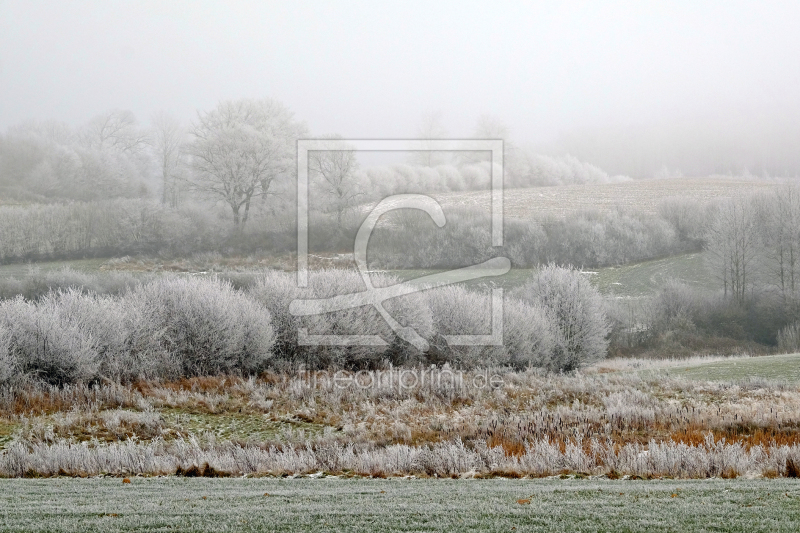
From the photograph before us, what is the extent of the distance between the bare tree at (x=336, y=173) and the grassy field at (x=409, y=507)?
116 ft

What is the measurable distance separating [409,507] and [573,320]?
31.0 meters

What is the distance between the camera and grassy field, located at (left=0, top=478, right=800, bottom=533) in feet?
20.0

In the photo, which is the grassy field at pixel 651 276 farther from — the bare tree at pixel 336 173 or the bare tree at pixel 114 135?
the bare tree at pixel 114 135

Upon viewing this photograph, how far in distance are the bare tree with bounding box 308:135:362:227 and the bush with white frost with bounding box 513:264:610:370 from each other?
1481cm

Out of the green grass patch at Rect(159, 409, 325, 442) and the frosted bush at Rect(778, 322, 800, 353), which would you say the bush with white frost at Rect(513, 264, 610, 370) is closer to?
the frosted bush at Rect(778, 322, 800, 353)

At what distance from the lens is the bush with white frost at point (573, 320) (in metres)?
36.0

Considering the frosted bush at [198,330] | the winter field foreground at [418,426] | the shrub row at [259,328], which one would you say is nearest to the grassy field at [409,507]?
the winter field foreground at [418,426]

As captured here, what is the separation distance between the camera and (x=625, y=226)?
5538 cm

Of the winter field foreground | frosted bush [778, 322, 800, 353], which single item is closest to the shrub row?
the winter field foreground

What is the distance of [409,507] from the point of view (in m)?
Answer: 7.05

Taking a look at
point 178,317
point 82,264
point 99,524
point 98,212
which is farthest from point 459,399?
point 98,212

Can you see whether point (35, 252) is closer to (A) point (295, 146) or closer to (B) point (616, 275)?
(A) point (295, 146)

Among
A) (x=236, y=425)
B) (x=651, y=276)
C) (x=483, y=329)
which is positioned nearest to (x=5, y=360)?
(x=236, y=425)

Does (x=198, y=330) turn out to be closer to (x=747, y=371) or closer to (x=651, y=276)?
(x=747, y=371)
